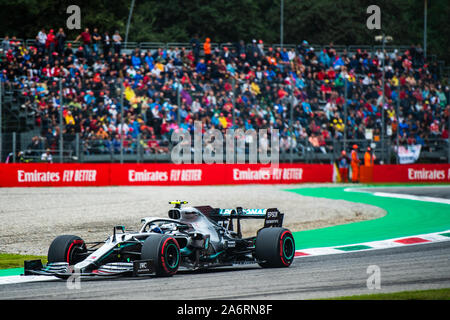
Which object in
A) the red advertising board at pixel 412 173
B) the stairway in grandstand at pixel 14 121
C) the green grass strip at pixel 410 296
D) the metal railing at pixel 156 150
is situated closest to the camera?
the green grass strip at pixel 410 296

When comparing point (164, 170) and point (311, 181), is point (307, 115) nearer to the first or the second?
point (311, 181)

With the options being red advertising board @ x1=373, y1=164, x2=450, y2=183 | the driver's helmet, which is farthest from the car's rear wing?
red advertising board @ x1=373, y1=164, x2=450, y2=183

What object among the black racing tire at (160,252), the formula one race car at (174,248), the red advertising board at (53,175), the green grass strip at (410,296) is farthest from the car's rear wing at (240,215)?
the red advertising board at (53,175)

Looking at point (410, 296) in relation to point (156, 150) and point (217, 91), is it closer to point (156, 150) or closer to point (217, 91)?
point (156, 150)

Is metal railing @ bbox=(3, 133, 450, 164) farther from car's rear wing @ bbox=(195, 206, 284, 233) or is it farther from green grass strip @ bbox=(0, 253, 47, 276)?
car's rear wing @ bbox=(195, 206, 284, 233)

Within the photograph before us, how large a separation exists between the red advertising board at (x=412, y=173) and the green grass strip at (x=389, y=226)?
27.7 ft

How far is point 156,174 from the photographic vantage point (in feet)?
99.2

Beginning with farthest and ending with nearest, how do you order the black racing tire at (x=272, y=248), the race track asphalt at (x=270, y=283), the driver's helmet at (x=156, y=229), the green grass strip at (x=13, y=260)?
the green grass strip at (x=13, y=260)
the black racing tire at (x=272, y=248)
the driver's helmet at (x=156, y=229)
the race track asphalt at (x=270, y=283)

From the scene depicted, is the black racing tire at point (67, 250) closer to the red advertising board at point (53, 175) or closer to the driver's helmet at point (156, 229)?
the driver's helmet at point (156, 229)

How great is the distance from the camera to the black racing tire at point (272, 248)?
1175 cm

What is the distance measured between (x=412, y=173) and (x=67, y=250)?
25.9 m

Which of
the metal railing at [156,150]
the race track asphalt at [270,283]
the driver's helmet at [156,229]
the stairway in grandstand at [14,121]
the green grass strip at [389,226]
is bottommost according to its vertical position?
the green grass strip at [389,226]

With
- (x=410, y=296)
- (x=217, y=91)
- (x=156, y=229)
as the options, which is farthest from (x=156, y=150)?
(x=410, y=296)
